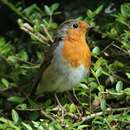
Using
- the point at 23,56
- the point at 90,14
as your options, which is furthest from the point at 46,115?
the point at 90,14

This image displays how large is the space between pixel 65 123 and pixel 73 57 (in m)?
0.82

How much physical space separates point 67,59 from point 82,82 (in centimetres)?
22

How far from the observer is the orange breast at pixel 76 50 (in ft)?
17.2

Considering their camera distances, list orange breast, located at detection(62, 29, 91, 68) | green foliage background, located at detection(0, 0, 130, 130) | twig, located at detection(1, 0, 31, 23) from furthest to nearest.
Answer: twig, located at detection(1, 0, 31, 23) < orange breast, located at detection(62, 29, 91, 68) < green foliage background, located at detection(0, 0, 130, 130)

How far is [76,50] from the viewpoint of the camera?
527 cm

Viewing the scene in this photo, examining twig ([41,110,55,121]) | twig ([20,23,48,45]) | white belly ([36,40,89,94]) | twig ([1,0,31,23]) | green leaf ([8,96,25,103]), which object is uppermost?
twig ([1,0,31,23])

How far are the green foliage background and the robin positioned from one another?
0.08 metres

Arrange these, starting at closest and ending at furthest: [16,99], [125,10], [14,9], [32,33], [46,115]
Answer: [46,115] < [16,99] < [125,10] < [32,33] < [14,9]

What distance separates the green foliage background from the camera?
4703mm

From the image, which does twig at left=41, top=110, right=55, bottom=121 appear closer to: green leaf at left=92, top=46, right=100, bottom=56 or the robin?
the robin

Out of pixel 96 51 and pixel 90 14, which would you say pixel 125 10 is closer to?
pixel 90 14

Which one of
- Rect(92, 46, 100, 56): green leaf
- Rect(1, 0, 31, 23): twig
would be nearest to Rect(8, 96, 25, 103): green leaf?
Rect(92, 46, 100, 56): green leaf

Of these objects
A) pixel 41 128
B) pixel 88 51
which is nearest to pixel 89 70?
pixel 88 51

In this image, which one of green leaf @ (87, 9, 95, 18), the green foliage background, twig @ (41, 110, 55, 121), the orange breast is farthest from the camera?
green leaf @ (87, 9, 95, 18)
